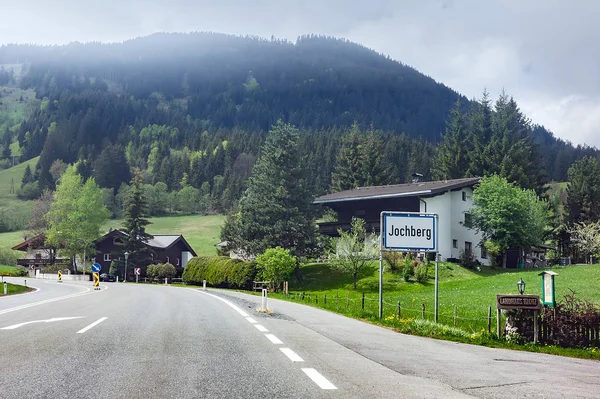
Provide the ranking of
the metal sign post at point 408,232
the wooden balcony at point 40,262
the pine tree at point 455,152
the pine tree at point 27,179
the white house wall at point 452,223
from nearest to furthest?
1. the metal sign post at point 408,232
2. the white house wall at point 452,223
3. the pine tree at point 455,152
4. the wooden balcony at point 40,262
5. the pine tree at point 27,179

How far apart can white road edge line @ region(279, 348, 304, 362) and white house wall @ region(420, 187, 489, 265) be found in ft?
153

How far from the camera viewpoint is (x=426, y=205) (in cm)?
5606

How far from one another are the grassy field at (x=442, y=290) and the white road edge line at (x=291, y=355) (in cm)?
873

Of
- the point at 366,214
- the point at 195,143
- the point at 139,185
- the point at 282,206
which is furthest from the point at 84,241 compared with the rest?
the point at 195,143

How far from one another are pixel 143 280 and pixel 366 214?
113 feet

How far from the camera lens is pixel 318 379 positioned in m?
7.16

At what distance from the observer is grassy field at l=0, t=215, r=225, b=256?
106812mm

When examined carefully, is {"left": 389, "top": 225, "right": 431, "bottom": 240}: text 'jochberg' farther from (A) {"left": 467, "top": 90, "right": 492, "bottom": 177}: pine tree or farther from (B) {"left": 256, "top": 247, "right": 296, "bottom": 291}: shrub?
(A) {"left": 467, "top": 90, "right": 492, "bottom": 177}: pine tree

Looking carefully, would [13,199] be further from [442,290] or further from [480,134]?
[442,290]

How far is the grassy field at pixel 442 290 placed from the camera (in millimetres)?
24278

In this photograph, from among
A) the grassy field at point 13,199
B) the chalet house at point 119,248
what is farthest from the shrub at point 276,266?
the grassy field at point 13,199

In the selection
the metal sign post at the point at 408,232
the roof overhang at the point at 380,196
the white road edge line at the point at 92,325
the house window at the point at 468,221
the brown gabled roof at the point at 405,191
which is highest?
the brown gabled roof at the point at 405,191

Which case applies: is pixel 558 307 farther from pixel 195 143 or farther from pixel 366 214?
pixel 195 143

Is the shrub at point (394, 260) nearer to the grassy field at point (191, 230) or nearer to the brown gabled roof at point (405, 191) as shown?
the brown gabled roof at point (405, 191)
